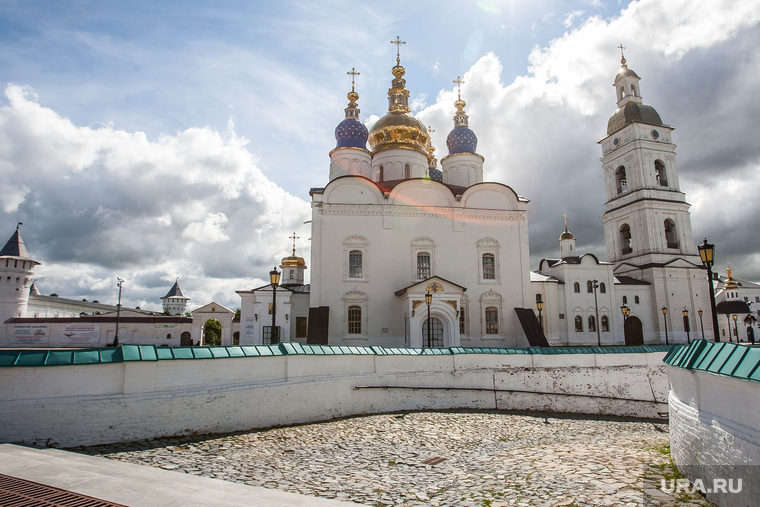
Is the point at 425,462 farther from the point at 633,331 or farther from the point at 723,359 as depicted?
the point at 633,331

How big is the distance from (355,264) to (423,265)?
336 cm

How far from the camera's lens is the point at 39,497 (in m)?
4.47

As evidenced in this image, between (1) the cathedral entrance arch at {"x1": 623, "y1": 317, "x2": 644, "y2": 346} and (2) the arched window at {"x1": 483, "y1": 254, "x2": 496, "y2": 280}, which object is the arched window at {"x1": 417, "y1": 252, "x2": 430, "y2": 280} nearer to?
(2) the arched window at {"x1": 483, "y1": 254, "x2": 496, "y2": 280}

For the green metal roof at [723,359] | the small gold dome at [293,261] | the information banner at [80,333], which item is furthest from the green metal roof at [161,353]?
the information banner at [80,333]

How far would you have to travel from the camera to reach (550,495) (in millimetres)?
5629

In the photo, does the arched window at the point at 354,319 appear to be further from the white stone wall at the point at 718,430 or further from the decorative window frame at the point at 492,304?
the white stone wall at the point at 718,430

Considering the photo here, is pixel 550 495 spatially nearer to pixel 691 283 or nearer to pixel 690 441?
pixel 690 441

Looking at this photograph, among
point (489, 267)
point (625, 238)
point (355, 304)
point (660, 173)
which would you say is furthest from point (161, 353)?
point (660, 173)

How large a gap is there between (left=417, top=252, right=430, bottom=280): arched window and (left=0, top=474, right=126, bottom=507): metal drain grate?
18917mm

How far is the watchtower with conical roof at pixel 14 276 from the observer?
106 ft

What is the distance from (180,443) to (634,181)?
36046 mm

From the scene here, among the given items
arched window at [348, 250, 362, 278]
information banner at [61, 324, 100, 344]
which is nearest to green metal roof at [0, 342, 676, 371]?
arched window at [348, 250, 362, 278]

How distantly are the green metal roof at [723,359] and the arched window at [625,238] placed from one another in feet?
105

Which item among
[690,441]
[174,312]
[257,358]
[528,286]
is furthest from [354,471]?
[174,312]
